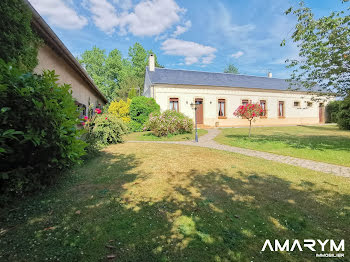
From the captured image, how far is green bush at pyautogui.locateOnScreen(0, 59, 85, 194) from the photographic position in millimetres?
1980

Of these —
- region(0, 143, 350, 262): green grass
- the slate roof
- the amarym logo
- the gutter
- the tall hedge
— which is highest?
the slate roof

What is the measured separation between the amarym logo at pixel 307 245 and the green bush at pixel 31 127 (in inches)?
105

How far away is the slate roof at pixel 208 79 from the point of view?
1959cm

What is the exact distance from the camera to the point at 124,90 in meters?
32.0

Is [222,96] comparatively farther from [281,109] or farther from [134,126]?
[134,126]

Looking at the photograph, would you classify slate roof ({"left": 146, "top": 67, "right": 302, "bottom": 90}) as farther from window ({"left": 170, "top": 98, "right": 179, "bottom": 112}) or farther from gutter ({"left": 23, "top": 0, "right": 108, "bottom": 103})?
gutter ({"left": 23, "top": 0, "right": 108, "bottom": 103})

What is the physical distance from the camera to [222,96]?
20703 mm

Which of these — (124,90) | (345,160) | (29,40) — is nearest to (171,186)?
(29,40)

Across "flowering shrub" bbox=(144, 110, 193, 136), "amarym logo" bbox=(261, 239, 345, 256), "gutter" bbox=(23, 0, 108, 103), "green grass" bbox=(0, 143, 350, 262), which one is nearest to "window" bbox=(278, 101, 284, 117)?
"flowering shrub" bbox=(144, 110, 193, 136)

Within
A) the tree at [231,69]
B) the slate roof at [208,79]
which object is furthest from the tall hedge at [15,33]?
the tree at [231,69]

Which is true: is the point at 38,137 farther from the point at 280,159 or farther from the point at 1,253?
the point at 280,159

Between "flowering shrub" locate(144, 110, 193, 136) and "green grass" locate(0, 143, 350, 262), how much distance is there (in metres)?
8.13

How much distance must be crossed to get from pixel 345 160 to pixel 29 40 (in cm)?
906

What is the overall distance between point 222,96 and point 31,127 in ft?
67.1
